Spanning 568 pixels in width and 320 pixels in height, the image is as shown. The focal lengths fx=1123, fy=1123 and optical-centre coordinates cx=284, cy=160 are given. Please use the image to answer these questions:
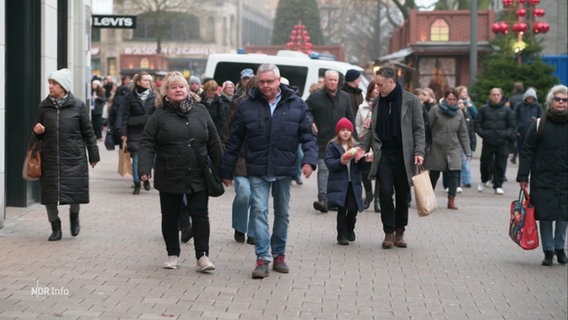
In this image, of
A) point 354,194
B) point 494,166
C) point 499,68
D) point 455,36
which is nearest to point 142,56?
point 455,36

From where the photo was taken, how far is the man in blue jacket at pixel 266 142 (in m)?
9.28

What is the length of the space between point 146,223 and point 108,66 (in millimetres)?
82927

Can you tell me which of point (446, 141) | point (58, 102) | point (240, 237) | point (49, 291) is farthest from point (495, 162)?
point (49, 291)

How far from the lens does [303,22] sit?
8406 cm

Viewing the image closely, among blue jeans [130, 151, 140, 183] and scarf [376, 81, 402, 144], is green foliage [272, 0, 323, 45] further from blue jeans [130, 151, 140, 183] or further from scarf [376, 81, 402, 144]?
scarf [376, 81, 402, 144]

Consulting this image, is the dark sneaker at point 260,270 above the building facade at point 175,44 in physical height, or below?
below

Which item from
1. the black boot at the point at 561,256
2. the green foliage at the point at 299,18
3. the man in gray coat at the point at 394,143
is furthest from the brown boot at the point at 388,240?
the green foliage at the point at 299,18

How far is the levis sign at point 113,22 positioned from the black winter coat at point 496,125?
5.83 m

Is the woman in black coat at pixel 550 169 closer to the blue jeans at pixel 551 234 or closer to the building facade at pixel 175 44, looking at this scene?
the blue jeans at pixel 551 234

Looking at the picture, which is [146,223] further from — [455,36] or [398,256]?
[455,36]

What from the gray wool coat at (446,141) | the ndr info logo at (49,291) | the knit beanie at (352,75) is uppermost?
the knit beanie at (352,75)

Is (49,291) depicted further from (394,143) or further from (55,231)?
(394,143)

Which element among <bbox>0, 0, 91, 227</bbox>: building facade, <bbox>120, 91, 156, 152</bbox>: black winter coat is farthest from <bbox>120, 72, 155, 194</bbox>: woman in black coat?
<bbox>0, 0, 91, 227</bbox>: building facade

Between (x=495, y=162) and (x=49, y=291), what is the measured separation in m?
11.0
